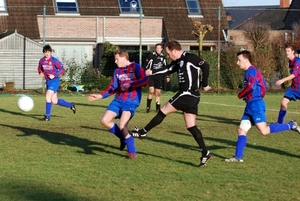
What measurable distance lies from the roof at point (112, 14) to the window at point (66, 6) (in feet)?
0.87

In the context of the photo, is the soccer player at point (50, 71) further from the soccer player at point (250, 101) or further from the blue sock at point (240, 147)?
the blue sock at point (240, 147)

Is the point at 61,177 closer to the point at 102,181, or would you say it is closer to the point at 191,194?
the point at 102,181

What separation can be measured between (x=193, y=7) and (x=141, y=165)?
30001 mm

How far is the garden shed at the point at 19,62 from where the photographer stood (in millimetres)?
28416

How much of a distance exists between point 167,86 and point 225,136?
15.5m

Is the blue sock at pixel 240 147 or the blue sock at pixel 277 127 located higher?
the blue sock at pixel 277 127

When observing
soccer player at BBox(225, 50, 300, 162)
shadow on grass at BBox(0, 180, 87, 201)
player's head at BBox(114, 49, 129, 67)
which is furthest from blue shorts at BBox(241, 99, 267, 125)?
shadow on grass at BBox(0, 180, 87, 201)

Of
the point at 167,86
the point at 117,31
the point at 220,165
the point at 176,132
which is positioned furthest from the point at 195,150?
the point at 117,31

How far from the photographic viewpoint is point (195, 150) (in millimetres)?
11297

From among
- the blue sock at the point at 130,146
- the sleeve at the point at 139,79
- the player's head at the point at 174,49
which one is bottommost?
the blue sock at the point at 130,146

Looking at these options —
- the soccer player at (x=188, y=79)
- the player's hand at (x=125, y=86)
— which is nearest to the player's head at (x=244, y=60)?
the soccer player at (x=188, y=79)

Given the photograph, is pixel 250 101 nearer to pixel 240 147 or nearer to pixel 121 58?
pixel 240 147

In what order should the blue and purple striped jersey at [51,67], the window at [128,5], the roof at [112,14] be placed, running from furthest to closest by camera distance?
→ the window at [128,5] → the roof at [112,14] → the blue and purple striped jersey at [51,67]

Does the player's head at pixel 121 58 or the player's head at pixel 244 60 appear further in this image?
the player's head at pixel 121 58
